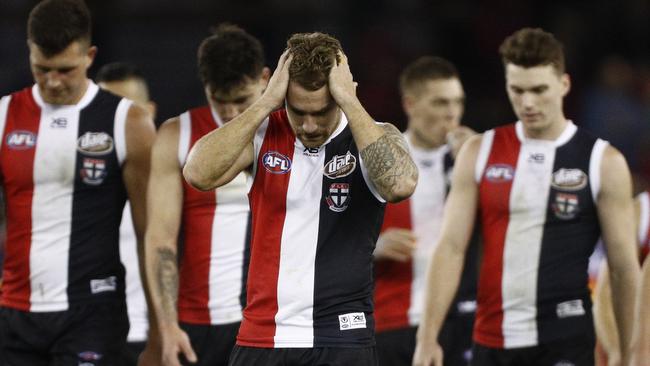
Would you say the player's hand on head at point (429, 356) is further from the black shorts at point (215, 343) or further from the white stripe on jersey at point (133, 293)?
Result: the white stripe on jersey at point (133, 293)

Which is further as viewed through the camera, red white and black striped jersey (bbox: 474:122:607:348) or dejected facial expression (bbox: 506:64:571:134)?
dejected facial expression (bbox: 506:64:571:134)

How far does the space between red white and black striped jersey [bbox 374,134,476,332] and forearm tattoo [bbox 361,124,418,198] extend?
114 inches

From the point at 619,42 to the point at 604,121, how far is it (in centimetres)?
131

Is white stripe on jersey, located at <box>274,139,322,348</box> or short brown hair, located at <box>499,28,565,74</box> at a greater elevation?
short brown hair, located at <box>499,28,565,74</box>

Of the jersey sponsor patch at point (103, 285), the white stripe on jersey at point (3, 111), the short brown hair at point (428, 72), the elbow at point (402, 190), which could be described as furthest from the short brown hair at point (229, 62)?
the short brown hair at point (428, 72)

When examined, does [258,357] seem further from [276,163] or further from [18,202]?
[18,202]

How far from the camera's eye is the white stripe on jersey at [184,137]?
6.25 metres

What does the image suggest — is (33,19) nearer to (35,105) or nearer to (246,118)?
(35,105)

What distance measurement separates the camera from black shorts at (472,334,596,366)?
6352 mm

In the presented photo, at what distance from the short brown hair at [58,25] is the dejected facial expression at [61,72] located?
0.03m

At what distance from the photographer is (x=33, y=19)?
6008 mm

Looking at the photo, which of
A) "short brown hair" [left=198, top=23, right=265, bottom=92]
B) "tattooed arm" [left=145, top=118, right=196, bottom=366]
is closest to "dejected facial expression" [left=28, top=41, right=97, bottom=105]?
"tattooed arm" [left=145, top=118, right=196, bottom=366]

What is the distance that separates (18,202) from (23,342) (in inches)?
27.6

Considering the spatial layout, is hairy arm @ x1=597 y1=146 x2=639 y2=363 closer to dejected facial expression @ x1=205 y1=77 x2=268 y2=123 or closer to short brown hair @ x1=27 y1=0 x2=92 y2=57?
dejected facial expression @ x1=205 y1=77 x2=268 y2=123
